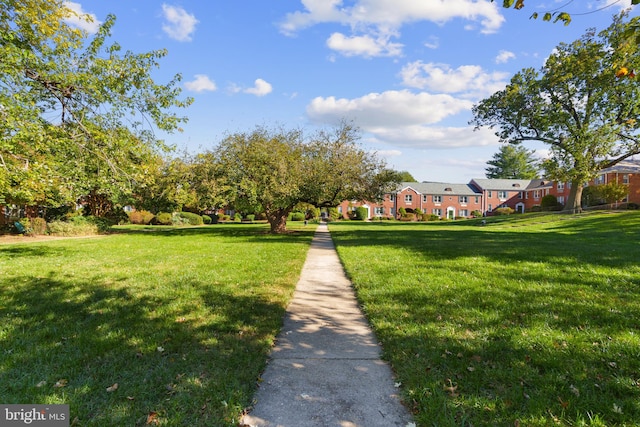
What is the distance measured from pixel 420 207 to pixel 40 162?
2406 inches

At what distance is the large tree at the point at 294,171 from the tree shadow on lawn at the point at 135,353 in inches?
509

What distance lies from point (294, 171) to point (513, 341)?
16.3 meters

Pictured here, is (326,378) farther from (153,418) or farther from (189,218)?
(189,218)

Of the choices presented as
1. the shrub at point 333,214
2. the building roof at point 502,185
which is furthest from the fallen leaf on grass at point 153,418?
the building roof at point 502,185

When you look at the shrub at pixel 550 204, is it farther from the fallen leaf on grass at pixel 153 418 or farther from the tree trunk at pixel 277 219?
the fallen leaf on grass at pixel 153 418

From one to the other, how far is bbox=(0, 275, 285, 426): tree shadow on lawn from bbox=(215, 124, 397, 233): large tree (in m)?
12.9

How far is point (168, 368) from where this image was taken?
11.4ft

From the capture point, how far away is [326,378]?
3.42m

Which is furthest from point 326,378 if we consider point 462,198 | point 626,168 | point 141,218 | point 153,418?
point 462,198

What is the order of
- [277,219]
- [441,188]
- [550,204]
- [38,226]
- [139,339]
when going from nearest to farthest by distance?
[139,339] → [38,226] → [277,219] → [550,204] → [441,188]

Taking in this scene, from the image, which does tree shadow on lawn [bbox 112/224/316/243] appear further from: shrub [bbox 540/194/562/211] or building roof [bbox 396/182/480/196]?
building roof [bbox 396/182/480/196]

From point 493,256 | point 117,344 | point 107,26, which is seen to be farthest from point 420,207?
point 117,344

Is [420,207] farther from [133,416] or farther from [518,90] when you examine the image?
[133,416]

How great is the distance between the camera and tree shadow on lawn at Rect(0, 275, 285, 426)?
2.90 m
